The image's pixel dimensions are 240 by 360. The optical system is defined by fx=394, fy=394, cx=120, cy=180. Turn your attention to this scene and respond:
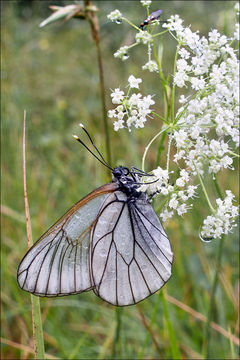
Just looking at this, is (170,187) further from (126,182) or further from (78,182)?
(78,182)

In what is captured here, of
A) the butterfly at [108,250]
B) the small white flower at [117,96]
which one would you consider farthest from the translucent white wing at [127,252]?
the small white flower at [117,96]

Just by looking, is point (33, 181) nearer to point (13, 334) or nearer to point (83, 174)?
point (83, 174)

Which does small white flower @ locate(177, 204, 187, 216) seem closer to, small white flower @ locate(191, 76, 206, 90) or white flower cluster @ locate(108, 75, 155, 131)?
white flower cluster @ locate(108, 75, 155, 131)

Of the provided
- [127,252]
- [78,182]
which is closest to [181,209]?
[127,252]

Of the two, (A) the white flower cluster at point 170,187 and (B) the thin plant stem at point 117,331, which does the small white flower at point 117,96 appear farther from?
(B) the thin plant stem at point 117,331

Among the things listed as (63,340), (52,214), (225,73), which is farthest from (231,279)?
(225,73)

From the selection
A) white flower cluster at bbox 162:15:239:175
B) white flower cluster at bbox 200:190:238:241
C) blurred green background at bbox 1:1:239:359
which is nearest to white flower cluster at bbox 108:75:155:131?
white flower cluster at bbox 162:15:239:175
